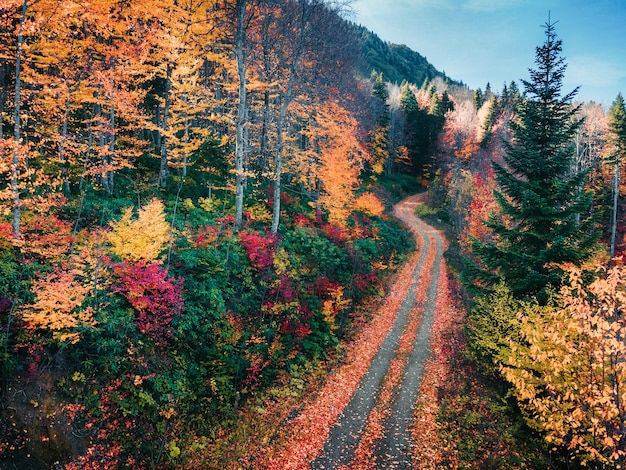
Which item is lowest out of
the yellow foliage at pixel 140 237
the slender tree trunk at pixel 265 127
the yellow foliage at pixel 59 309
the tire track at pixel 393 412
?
the tire track at pixel 393 412

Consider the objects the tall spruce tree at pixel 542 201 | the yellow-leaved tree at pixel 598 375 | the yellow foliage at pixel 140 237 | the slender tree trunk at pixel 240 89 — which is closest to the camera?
the yellow-leaved tree at pixel 598 375

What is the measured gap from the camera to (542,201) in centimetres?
1380

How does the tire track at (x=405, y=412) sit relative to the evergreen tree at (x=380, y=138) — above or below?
below

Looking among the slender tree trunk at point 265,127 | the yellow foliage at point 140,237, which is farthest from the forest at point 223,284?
the slender tree trunk at point 265,127

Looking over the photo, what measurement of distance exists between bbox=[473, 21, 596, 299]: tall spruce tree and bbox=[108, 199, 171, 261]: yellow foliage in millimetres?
12720

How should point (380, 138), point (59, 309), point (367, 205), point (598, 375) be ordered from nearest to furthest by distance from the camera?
point (598, 375), point (59, 309), point (367, 205), point (380, 138)

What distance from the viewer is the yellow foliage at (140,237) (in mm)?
10797

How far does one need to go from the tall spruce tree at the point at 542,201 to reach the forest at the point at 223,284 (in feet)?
0.30

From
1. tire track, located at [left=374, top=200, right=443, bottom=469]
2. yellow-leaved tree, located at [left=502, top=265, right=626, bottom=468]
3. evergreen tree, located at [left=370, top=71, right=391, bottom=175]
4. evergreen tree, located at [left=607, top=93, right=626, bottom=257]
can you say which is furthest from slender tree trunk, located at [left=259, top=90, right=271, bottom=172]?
evergreen tree, located at [left=607, top=93, right=626, bottom=257]

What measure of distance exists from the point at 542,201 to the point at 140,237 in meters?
14.9

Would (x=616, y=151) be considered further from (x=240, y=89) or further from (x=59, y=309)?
(x=59, y=309)

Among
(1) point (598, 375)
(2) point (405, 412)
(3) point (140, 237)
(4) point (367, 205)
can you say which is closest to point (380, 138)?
(4) point (367, 205)

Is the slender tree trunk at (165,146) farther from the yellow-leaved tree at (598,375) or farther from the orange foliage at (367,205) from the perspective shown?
the yellow-leaved tree at (598,375)

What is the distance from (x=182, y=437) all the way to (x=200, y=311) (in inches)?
149
